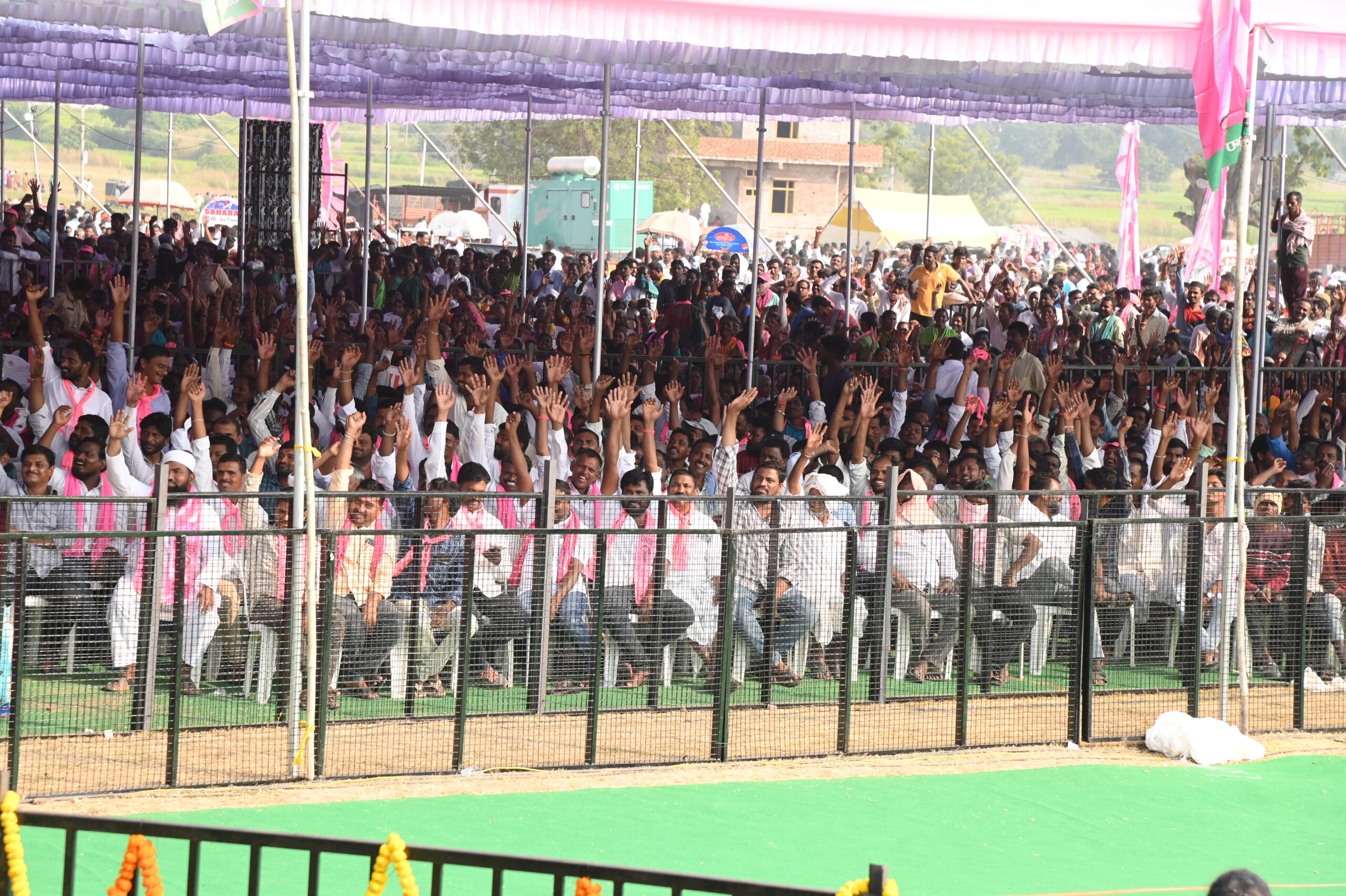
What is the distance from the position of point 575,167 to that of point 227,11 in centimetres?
3417

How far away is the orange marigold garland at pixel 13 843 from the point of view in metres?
3.99

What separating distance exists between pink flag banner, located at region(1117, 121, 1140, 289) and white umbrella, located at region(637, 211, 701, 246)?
23.2 metres

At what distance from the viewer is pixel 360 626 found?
775 cm

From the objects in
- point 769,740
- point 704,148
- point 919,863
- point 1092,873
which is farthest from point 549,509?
point 704,148

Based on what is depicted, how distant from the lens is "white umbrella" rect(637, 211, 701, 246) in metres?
48.5

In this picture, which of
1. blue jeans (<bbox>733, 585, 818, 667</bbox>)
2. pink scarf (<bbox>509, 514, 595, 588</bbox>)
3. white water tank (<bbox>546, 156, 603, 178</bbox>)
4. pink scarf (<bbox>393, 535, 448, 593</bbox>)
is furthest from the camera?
white water tank (<bbox>546, 156, 603, 178</bbox>)

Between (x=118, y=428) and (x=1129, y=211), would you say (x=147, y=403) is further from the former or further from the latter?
(x=1129, y=211)

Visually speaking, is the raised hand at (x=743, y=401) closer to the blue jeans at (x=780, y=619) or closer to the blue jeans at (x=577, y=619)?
the blue jeans at (x=780, y=619)

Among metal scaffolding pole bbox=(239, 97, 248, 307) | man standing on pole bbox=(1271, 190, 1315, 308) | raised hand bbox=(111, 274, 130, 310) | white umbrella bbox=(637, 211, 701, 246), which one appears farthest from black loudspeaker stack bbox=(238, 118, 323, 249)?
white umbrella bbox=(637, 211, 701, 246)

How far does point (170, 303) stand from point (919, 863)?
11.1 metres

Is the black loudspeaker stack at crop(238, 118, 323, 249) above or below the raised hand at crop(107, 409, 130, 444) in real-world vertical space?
above

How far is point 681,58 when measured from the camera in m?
12.1

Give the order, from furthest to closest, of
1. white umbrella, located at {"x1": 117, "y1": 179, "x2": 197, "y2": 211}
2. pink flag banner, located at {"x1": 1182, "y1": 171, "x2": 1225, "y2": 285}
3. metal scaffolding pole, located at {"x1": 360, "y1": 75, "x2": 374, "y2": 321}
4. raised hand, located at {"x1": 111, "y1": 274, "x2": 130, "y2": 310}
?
white umbrella, located at {"x1": 117, "y1": 179, "x2": 197, "y2": 211}
pink flag banner, located at {"x1": 1182, "y1": 171, "x2": 1225, "y2": 285}
metal scaffolding pole, located at {"x1": 360, "y1": 75, "x2": 374, "y2": 321}
raised hand, located at {"x1": 111, "y1": 274, "x2": 130, "y2": 310}

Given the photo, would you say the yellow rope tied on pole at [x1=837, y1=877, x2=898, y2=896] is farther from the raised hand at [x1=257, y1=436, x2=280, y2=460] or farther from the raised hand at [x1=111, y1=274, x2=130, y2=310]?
the raised hand at [x1=111, y1=274, x2=130, y2=310]
